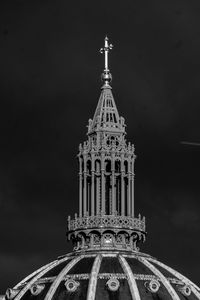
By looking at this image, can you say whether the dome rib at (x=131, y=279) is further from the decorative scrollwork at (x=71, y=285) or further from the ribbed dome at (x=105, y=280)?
the decorative scrollwork at (x=71, y=285)

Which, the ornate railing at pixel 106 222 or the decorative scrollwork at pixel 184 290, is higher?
the ornate railing at pixel 106 222

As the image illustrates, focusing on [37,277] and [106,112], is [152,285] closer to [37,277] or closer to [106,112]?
[37,277]

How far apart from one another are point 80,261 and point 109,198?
28.8ft

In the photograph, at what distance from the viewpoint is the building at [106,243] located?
129m

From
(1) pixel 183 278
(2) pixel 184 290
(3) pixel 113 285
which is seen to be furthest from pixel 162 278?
(3) pixel 113 285

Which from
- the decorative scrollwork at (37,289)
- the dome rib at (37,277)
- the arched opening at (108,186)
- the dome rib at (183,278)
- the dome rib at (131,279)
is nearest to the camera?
the dome rib at (131,279)

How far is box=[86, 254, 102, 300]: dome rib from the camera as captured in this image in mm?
126938

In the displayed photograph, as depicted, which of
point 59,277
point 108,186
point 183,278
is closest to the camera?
point 59,277

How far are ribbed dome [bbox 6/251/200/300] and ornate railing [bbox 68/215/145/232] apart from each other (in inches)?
103

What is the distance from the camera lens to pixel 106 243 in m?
136

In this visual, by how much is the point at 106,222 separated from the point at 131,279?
902 centimetres

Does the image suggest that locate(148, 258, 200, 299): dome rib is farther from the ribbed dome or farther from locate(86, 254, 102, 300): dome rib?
locate(86, 254, 102, 300): dome rib

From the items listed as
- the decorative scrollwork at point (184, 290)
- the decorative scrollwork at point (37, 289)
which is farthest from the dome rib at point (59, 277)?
the decorative scrollwork at point (184, 290)

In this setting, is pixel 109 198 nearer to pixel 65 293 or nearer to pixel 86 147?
pixel 86 147
